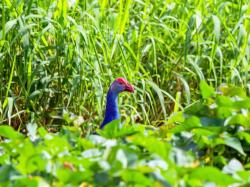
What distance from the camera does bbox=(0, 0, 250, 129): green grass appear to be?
5465 mm

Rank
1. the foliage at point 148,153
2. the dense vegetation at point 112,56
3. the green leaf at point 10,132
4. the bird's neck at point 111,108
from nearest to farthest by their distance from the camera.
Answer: the foliage at point 148,153 → the green leaf at point 10,132 → the bird's neck at point 111,108 → the dense vegetation at point 112,56

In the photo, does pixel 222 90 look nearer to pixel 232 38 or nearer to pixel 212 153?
pixel 212 153

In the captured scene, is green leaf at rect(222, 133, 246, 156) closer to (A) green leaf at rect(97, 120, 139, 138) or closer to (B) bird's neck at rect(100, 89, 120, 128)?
(A) green leaf at rect(97, 120, 139, 138)

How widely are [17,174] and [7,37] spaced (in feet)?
9.19

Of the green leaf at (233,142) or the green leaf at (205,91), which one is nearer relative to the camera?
the green leaf at (233,142)

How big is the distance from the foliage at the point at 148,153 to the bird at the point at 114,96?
1746 millimetres

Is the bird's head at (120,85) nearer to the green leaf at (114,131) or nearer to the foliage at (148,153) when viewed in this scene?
the foliage at (148,153)

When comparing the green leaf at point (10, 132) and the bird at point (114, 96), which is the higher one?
the green leaf at point (10, 132)

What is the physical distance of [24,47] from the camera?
5367mm

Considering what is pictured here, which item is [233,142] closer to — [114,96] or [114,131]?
[114,131]

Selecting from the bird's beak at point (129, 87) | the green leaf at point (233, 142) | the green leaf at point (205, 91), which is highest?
the green leaf at point (205, 91)

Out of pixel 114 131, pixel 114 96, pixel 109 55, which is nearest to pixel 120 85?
pixel 114 96

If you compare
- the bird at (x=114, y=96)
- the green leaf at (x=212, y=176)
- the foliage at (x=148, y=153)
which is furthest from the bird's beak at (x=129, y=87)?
the green leaf at (x=212, y=176)

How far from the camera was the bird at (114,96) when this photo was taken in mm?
5242
